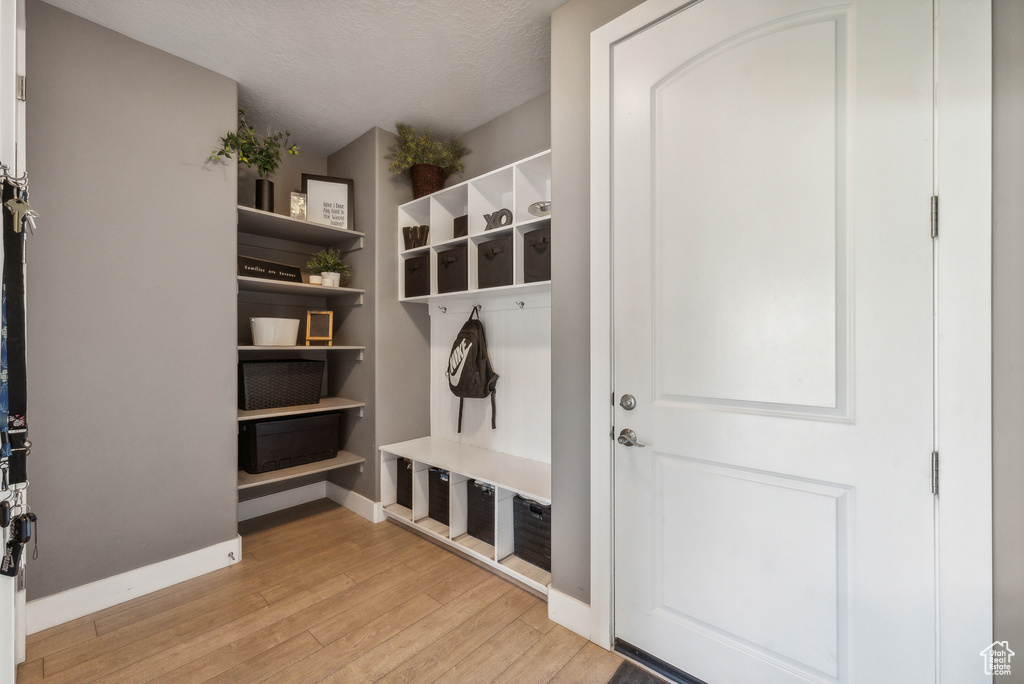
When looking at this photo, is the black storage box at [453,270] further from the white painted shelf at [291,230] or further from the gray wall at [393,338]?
the white painted shelf at [291,230]

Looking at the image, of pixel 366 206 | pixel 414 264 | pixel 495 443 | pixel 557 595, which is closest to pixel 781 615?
pixel 557 595

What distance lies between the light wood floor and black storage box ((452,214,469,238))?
1.86 m

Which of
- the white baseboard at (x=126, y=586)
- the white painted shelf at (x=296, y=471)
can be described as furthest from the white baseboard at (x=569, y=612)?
the white baseboard at (x=126, y=586)

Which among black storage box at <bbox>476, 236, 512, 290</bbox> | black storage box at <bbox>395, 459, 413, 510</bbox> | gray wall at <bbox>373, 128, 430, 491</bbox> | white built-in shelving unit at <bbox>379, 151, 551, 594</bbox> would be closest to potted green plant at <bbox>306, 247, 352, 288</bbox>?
gray wall at <bbox>373, 128, 430, 491</bbox>

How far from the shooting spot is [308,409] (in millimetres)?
2656

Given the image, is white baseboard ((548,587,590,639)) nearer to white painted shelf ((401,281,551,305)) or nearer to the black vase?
white painted shelf ((401,281,551,305))

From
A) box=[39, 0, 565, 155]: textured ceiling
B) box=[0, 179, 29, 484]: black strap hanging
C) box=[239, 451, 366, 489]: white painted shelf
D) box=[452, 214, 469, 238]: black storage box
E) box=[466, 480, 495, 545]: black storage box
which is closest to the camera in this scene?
box=[0, 179, 29, 484]: black strap hanging

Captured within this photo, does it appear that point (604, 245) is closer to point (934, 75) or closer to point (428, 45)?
point (934, 75)

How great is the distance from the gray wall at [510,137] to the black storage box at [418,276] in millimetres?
643

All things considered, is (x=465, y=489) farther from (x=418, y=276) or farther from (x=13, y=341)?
(x=13, y=341)

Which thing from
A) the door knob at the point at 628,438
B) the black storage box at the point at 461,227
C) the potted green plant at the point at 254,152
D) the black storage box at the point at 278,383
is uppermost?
the potted green plant at the point at 254,152

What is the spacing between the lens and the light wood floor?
154 centimetres

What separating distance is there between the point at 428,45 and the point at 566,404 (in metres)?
1.79

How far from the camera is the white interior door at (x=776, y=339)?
3.62 feet
